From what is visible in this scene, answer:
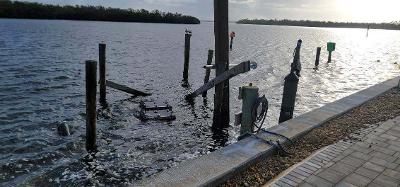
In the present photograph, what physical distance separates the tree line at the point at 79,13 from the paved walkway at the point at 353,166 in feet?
377

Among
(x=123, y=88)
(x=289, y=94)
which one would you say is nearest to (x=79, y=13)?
(x=123, y=88)

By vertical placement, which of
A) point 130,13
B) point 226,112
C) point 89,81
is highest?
point 130,13

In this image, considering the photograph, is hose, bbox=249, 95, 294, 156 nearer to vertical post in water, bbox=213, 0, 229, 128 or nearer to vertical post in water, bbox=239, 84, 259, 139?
vertical post in water, bbox=239, 84, 259, 139

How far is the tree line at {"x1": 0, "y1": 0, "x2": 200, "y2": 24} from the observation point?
108m

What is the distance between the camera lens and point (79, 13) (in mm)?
Answer: 124125

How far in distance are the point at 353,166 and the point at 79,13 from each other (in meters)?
129

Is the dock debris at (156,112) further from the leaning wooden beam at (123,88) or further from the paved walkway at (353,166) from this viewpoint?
the paved walkway at (353,166)

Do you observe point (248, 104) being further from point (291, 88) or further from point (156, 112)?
point (156, 112)

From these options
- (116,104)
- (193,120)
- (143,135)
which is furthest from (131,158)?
(116,104)

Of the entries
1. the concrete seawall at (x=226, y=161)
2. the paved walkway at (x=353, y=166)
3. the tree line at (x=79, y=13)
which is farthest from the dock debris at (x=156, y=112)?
the tree line at (x=79, y=13)

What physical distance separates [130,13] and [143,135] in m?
131

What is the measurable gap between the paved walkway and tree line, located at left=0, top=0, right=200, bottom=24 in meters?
115

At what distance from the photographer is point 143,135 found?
10.9 metres

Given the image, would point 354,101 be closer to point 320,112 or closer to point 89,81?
point 320,112
